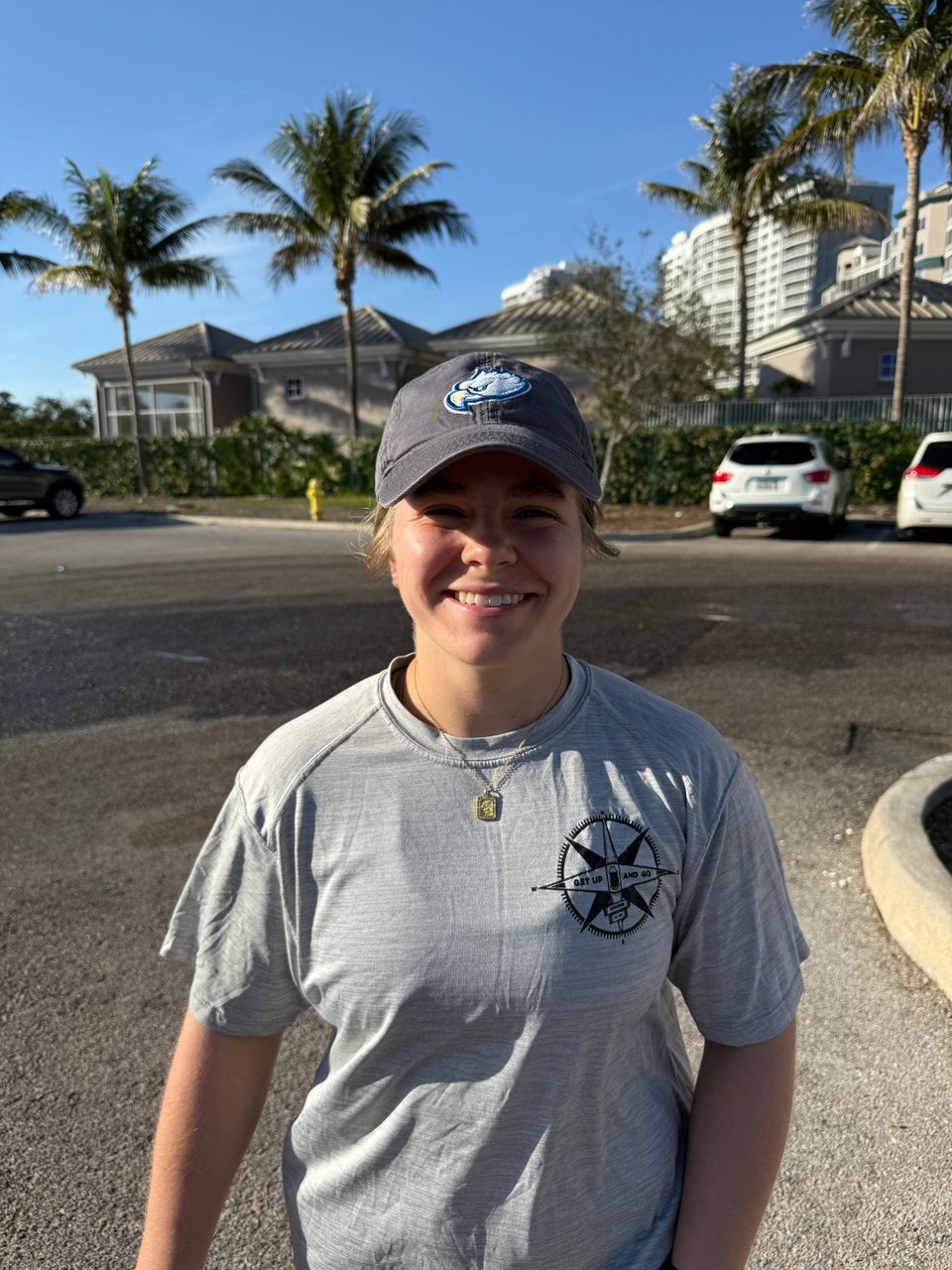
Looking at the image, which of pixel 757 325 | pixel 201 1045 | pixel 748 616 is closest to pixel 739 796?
pixel 201 1045

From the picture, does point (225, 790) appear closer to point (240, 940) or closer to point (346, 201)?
point (240, 940)

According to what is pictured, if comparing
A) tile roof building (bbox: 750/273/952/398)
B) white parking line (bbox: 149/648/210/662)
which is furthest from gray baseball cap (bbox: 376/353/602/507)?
tile roof building (bbox: 750/273/952/398)

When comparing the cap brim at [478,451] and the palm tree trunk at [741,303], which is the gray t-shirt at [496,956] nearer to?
the cap brim at [478,451]

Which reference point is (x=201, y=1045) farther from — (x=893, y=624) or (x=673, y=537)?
(x=673, y=537)

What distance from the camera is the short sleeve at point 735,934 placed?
1329mm

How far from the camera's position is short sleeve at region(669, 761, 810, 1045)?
1329mm

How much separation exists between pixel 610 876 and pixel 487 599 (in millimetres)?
402

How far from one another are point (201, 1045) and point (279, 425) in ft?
101

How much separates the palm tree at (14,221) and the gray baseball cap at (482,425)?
34.4m

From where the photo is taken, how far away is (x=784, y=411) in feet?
83.0

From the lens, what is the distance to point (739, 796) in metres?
1.35

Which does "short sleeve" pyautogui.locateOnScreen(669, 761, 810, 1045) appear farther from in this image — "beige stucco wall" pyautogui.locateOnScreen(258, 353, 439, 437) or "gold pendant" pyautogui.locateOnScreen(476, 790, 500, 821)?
"beige stucco wall" pyautogui.locateOnScreen(258, 353, 439, 437)

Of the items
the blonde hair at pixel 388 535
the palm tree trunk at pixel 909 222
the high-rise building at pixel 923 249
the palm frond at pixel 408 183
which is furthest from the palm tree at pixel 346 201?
the high-rise building at pixel 923 249

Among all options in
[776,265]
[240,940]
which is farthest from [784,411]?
[776,265]
